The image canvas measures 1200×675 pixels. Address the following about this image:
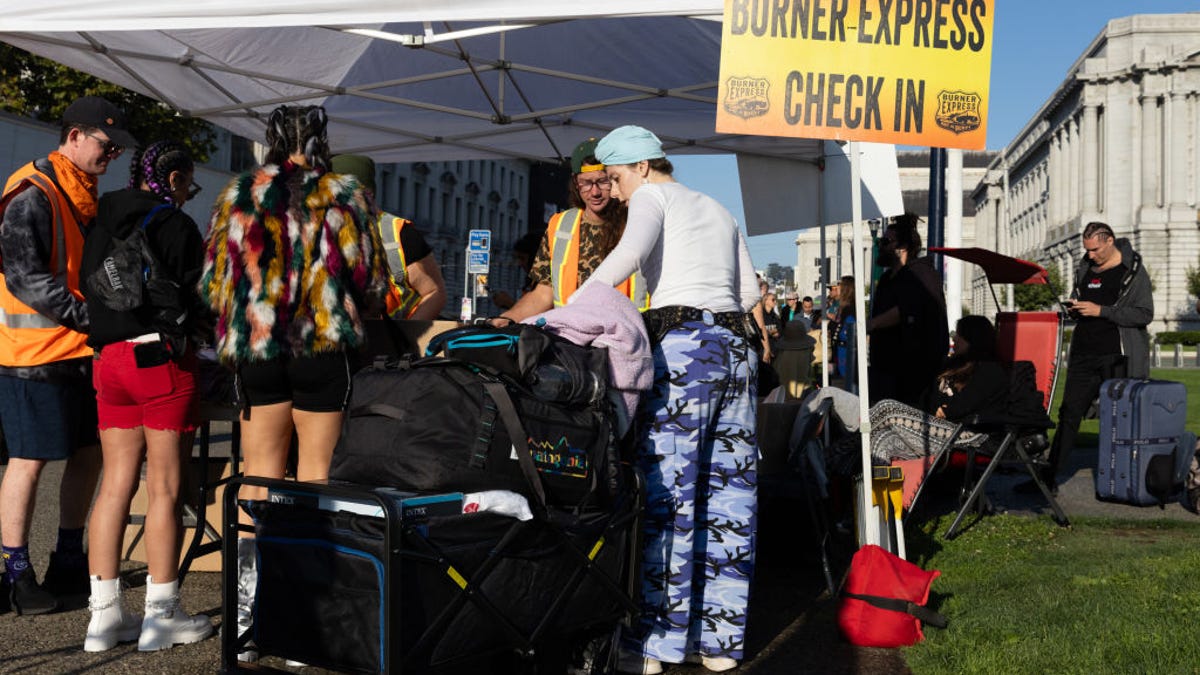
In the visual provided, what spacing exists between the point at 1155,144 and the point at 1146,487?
105 metres

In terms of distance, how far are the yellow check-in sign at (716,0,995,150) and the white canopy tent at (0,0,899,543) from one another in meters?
1.52

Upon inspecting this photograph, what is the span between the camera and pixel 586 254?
553 cm

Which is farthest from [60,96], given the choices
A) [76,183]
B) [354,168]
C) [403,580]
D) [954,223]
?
[403,580]

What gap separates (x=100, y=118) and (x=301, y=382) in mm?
1625

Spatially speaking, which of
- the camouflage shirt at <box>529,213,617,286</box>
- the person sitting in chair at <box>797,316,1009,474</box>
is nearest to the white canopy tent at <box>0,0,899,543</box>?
the camouflage shirt at <box>529,213,617,286</box>

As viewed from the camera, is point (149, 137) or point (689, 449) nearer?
point (689, 449)

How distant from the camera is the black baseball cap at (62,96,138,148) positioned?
5.04 m

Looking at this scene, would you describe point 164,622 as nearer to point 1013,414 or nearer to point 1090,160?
point 1013,414

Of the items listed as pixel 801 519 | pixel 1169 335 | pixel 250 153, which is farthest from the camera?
pixel 1169 335

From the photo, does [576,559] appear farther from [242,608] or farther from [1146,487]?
[1146,487]

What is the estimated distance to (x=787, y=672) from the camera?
177 inches

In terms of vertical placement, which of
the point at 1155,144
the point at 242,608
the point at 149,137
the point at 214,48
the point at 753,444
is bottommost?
the point at 242,608

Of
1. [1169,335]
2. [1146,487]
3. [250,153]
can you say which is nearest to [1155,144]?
[1169,335]

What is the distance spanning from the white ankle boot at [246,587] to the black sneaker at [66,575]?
1499mm
